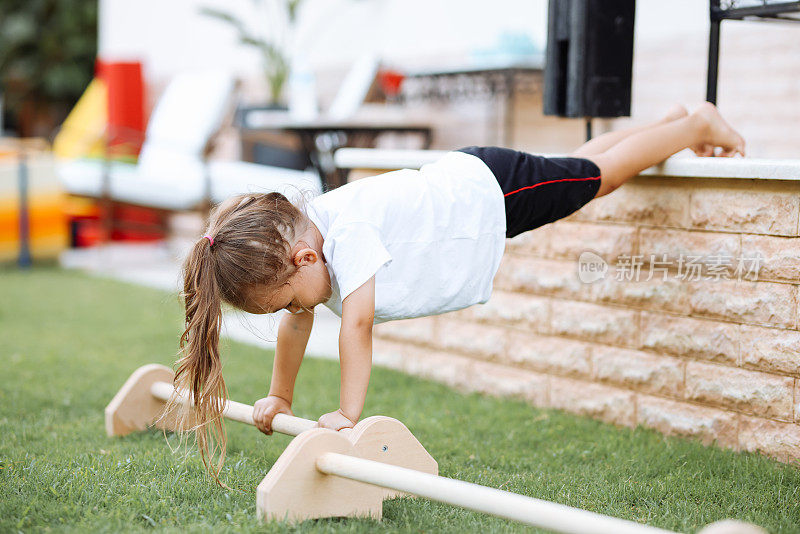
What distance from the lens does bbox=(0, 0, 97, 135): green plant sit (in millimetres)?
13633

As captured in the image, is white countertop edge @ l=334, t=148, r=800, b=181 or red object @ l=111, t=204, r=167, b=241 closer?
white countertop edge @ l=334, t=148, r=800, b=181

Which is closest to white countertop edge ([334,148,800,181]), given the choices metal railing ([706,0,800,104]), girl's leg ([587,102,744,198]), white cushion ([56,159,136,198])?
girl's leg ([587,102,744,198])

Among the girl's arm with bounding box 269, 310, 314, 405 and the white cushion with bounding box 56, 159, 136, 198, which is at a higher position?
the white cushion with bounding box 56, 159, 136, 198

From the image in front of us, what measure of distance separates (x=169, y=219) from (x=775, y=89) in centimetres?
634

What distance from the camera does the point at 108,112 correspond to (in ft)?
31.4

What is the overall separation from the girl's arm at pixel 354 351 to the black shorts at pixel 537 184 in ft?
2.06

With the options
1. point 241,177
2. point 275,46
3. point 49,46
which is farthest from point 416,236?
point 49,46

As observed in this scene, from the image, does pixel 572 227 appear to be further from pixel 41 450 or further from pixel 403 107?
pixel 403 107

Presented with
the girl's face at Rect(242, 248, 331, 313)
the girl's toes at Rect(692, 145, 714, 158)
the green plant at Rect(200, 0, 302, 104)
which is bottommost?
the girl's face at Rect(242, 248, 331, 313)

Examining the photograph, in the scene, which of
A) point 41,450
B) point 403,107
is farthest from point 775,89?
point 41,450

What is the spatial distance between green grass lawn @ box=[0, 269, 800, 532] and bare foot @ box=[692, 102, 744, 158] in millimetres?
997

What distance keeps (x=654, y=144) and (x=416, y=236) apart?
91 centimetres

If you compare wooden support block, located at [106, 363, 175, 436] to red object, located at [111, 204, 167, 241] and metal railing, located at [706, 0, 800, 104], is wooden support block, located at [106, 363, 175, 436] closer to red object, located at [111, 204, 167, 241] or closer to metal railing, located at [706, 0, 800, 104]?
metal railing, located at [706, 0, 800, 104]

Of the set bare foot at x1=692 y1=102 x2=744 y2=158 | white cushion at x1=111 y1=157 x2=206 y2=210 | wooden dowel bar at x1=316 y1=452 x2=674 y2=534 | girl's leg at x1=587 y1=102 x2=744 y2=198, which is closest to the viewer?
wooden dowel bar at x1=316 y1=452 x2=674 y2=534
